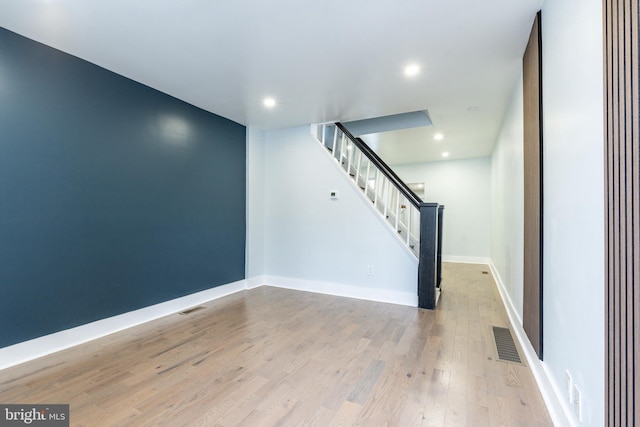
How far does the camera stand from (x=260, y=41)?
2275 millimetres

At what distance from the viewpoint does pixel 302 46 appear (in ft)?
7.68

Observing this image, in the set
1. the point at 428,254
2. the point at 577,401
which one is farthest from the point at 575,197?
the point at 428,254

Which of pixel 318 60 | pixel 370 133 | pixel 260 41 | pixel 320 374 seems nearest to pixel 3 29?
pixel 260 41

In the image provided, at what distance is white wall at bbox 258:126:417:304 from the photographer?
395 cm

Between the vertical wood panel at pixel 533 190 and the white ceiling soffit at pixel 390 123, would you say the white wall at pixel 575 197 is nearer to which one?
the vertical wood panel at pixel 533 190

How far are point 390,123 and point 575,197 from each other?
3.33m

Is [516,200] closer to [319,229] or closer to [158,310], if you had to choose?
[319,229]

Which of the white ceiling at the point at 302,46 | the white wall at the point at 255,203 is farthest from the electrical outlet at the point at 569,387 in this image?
the white wall at the point at 255,203

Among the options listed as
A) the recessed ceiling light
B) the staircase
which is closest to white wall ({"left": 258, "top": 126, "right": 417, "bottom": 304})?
the staircase

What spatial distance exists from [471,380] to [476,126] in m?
3.73

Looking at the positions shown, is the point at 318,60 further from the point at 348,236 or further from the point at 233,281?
the point at 233,281

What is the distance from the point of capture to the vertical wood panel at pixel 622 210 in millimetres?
856

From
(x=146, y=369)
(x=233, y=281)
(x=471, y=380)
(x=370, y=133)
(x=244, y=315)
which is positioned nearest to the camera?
(x=471, y=380)

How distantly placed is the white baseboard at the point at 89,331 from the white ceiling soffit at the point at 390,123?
339 cm
